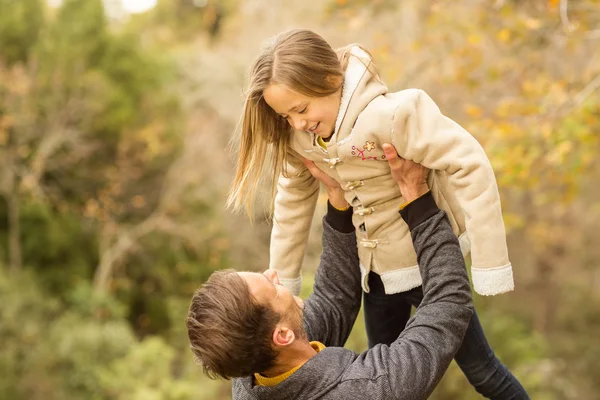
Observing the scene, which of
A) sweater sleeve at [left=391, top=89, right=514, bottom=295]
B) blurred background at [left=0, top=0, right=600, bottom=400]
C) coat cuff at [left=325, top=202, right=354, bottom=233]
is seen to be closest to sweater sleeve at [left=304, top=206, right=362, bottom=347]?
coat cuff at [left=325, top=202, right=354, bottom=233]

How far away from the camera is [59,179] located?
1194cm

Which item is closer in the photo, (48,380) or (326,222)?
(326,222)

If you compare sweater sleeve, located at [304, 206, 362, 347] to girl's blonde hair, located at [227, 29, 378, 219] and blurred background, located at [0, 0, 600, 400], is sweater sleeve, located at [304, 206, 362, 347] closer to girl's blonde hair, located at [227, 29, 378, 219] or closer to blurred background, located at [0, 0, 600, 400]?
girl's blonde hair, located at [227, 29, 378, 219]

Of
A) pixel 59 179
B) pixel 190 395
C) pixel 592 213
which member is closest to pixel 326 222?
pixel 190 395

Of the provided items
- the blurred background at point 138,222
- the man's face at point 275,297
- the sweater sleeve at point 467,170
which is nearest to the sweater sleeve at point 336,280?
the man's face at point 275,297

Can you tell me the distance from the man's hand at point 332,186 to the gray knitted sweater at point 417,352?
0.84 feet

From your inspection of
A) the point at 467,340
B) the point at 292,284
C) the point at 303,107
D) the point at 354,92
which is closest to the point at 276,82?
the point at 303,107

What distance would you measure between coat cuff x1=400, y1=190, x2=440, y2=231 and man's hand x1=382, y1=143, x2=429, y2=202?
0.04 feet

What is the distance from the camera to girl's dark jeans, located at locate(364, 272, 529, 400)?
1863mm

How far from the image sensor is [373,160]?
1.78 metres

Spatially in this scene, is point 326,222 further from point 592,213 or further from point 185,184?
point 185,184

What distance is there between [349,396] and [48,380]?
8423 mm

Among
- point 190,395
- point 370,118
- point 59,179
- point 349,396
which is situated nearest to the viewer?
point 349,396

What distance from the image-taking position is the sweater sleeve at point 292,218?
80.0 inches
